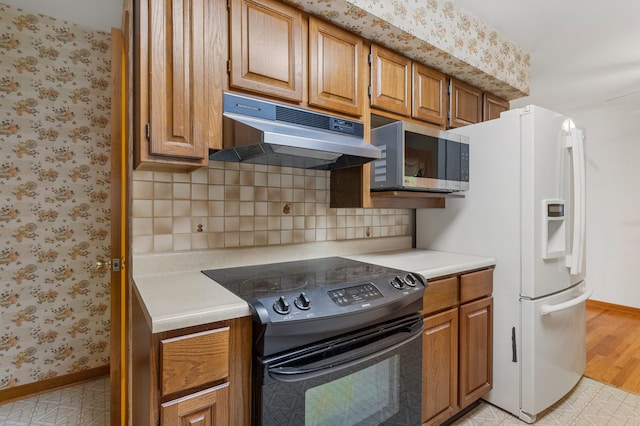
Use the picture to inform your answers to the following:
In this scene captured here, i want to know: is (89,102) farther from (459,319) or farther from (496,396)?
(496,396)

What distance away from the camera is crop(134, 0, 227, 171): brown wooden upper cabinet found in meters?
1.12

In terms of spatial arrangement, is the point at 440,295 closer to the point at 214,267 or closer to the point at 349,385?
the point at 349,385

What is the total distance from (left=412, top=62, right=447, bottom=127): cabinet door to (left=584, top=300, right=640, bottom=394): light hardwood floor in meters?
2.09

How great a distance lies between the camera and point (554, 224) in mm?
1820

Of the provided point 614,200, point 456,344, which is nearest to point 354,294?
point 456,344

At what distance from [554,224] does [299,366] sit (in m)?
1.64

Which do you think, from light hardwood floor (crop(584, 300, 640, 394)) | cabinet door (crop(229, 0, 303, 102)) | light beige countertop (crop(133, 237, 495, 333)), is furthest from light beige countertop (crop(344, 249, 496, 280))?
light hardwood floor (crop(584, 300, 640, 394))

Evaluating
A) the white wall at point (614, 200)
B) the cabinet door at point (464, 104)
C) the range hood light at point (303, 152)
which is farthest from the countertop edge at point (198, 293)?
the white wall at point (614, 200)

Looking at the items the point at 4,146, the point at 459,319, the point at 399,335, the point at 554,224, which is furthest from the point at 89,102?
the point at 554,224

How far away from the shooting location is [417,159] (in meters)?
1.69

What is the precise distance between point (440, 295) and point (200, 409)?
1129 millimetres

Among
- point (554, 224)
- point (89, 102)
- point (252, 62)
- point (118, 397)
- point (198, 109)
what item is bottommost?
point (118, 397)

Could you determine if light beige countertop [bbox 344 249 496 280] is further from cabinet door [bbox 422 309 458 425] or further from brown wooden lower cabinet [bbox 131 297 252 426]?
brown wooden lower cabinet [bbox 131 297 252 426]

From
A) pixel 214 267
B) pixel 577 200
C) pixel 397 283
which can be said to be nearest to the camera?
pixel 397 283
